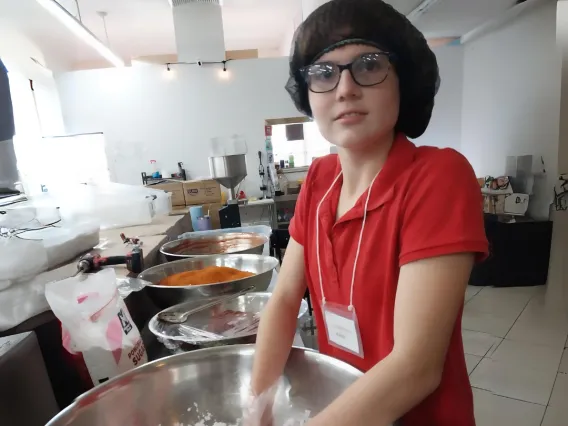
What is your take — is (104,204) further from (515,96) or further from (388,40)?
(515,96)

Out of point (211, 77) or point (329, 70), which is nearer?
point (329, 70)

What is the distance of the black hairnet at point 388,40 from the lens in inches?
26.5

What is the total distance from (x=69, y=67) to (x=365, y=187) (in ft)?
19.3

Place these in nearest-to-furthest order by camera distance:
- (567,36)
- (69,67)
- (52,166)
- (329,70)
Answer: (329,70), (567,36), (52,166), (69,67)

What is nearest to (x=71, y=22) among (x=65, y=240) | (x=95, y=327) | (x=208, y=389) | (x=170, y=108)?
(x=170, y=108)

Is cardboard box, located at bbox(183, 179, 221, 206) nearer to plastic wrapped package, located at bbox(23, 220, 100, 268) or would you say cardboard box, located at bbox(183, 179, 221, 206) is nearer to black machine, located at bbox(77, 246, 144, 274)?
plastic wrapped package, located at bbox(23, 220, 100, 268)

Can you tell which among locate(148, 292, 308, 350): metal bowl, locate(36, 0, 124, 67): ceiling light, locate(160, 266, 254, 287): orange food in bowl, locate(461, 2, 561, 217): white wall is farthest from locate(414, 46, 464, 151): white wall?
locate(148, 292, 308, 350): metal bowl

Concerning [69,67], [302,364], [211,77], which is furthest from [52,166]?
[302,364]

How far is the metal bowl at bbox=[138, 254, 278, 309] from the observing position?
104cm

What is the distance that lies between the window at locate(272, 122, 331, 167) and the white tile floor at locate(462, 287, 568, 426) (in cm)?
254

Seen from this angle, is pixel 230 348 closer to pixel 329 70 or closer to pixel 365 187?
pixel 365 187

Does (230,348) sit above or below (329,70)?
below

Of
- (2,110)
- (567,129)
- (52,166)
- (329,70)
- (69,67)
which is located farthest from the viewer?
(69,67)

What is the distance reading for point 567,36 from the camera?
3.04 metres
